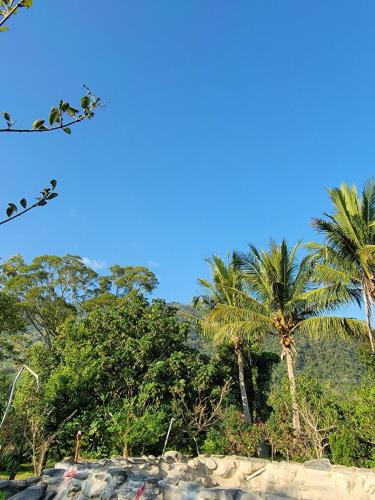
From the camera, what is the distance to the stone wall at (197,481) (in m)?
6.00

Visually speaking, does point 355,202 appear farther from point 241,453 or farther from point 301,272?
point 241,453

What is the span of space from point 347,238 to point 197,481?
278 inches

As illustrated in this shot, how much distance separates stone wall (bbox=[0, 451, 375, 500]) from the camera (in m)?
6.00

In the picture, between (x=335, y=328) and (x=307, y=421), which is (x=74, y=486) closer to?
(x=307, y=421)

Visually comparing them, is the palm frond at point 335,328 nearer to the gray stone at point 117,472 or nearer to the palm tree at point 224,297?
the palm tree at point 224,297

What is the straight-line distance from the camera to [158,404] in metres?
12.8

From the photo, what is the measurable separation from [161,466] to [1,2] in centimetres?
828

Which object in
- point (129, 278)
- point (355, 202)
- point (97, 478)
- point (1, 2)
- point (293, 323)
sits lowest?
point (97, 478)

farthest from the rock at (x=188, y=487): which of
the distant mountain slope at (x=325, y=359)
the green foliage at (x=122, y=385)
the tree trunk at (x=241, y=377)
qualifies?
the distant mountain slope at (x=325, y=359)

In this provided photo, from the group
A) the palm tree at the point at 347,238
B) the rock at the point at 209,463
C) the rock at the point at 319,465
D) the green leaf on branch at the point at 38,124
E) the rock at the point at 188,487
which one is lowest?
the rock at the point at 188,487

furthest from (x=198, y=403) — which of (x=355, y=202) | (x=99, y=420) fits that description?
(x=355, y=202)

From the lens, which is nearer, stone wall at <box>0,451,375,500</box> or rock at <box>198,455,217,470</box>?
stone wall at <box>0,451,375,500</box>

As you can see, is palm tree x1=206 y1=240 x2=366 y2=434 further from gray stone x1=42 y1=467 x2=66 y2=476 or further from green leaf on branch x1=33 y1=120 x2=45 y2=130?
green leaf on branch x1=33 y1=120 x2=45 y2=130

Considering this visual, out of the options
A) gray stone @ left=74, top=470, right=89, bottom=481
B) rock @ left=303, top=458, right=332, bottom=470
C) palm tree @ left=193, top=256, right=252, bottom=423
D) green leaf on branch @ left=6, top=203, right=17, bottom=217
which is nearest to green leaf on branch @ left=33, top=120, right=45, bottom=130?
green leaf on branch @ left=6, top=203, right=17, bottom=217
